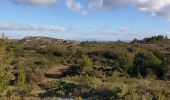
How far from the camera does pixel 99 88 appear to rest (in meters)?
20.6

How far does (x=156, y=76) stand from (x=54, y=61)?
67.9 feet

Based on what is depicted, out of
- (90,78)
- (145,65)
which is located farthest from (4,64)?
(145,65)

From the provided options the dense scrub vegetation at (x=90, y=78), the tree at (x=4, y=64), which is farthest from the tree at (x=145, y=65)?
the tree at (x=4, y=64)

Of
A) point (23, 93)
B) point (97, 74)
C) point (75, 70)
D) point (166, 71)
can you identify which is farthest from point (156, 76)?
point (23, 93)

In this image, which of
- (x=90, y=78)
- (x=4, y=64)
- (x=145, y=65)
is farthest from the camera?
(x=145, y=65)

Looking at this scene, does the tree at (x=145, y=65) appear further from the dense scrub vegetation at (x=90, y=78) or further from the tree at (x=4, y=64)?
the tree at (x=4, y=64)

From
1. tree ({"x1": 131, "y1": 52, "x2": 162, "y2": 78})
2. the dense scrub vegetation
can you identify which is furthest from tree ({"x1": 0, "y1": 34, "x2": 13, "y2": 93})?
tree ({"x1": 131, "y1": 52, "x2": 162, "y2": 78})

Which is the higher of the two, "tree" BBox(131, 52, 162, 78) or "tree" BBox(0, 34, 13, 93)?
"tree" BBox(0, 34, 13, 93)

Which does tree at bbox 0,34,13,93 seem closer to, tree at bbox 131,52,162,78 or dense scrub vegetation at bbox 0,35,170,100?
dense scrub vegetation at bbox 0,35,170,100

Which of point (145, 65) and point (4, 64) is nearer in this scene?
point (4, 64)

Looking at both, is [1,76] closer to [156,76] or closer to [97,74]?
[97,74]

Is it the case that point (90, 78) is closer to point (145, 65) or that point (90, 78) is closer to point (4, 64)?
point (4, 64)

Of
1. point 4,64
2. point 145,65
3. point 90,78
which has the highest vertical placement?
point 4,64

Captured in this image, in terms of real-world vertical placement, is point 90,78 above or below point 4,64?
below
